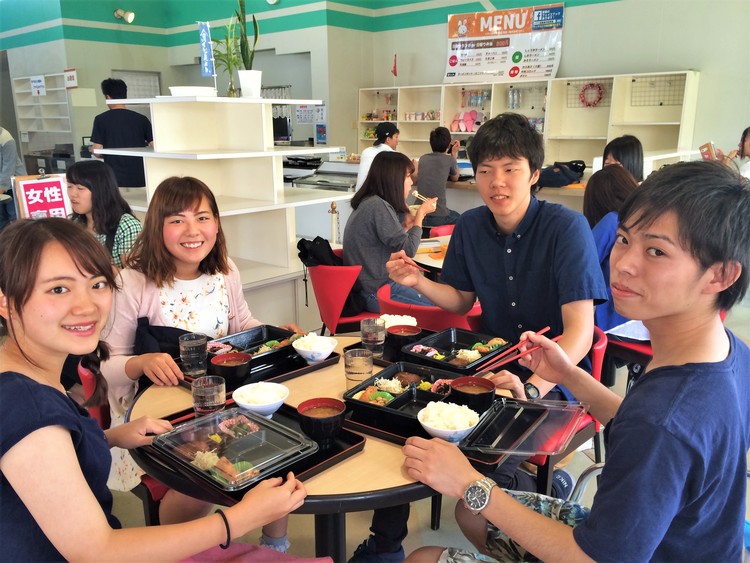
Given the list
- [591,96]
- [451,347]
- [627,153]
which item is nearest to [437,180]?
[627,153]

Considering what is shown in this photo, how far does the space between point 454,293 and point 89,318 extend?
139cm

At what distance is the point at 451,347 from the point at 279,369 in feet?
1.81

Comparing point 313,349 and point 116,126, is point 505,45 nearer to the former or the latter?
point 116,126

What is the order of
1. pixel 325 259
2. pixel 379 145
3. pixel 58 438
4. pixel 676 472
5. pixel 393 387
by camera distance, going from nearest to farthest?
pixel 676 472 → pixel 58 438 → pixel 393 387 → pixel 325 259 → pixel 379 145

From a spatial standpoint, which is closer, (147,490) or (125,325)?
(147,490)

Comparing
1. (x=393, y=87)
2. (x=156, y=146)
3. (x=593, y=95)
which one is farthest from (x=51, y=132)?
(x=593, y=95)

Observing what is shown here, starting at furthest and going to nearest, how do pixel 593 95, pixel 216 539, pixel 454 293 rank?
1. pixel 593 95
2. pixel 454 293
3. pixel 216 539

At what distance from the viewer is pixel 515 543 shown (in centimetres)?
132

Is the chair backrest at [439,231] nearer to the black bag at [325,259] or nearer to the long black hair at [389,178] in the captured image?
the long black hair at [389,178]

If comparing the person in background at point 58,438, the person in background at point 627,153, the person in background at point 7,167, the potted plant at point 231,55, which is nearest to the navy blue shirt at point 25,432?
the person in background at point 58,438

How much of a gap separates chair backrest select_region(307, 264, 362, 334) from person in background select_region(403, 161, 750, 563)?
185cm

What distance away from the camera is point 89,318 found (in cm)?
109

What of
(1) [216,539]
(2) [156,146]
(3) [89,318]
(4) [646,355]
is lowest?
(4) [646,355]

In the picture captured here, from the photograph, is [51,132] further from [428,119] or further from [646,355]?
[646,355]
